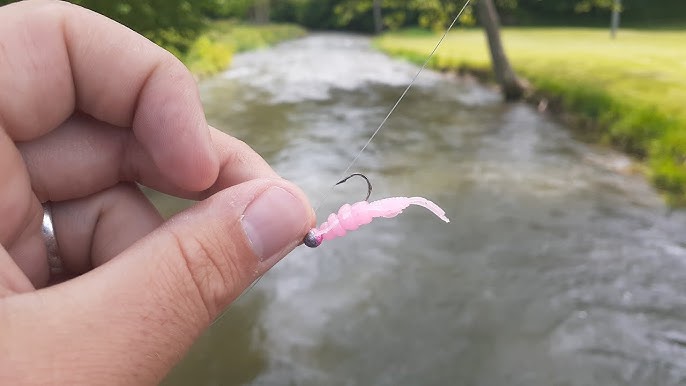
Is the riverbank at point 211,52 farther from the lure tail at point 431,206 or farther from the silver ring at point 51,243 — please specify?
the lure tail at point 431,206

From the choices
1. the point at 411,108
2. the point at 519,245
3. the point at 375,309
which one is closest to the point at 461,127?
the point at 411,108

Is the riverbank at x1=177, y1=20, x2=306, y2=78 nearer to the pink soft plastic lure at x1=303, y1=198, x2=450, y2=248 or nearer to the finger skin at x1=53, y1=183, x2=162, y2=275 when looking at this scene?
the finger skin at x1=53, y1=183, x2=162, y2=275

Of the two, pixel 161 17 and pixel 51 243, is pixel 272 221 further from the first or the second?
pixel 161 17

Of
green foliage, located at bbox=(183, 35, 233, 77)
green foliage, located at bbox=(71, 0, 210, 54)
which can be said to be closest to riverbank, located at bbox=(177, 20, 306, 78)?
green foliage, located at bbox=(183, 35, 233, 77)

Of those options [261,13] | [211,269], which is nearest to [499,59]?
[211,269]

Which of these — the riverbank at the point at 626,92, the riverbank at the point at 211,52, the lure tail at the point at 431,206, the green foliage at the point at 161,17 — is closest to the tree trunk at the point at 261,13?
the riverbank at the point at 211,52

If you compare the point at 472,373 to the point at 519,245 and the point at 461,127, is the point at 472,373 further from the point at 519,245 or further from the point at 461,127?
the point at 461,127
